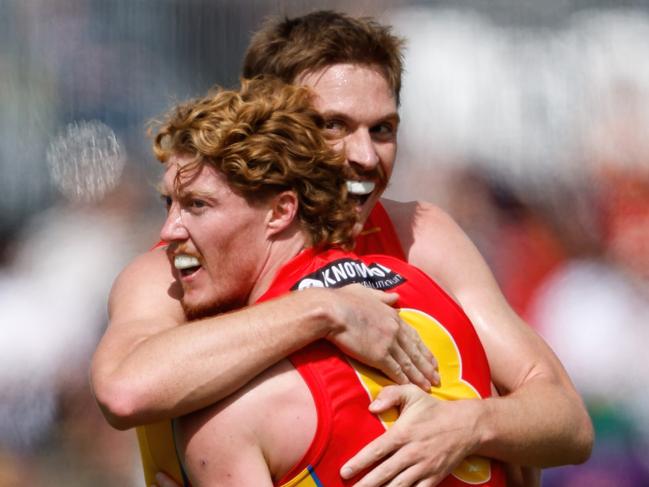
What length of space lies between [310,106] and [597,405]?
2122 mm

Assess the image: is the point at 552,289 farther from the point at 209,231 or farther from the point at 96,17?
the point at 209,231

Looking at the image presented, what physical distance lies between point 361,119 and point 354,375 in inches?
28.0

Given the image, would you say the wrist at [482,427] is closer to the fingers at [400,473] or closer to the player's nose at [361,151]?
the fingers at [400,473]

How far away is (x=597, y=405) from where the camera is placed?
3887 millimetres

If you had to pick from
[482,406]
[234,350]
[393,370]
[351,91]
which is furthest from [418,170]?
[234,350]

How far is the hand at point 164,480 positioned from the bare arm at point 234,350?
0.17 meters

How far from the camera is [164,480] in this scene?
195 cm

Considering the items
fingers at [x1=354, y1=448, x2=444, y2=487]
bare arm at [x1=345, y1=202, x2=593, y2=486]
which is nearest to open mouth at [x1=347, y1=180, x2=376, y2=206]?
bare arm at [x1=345, y1=202, x2=593, y2=486]

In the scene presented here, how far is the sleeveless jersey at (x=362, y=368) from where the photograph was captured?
1714 mm

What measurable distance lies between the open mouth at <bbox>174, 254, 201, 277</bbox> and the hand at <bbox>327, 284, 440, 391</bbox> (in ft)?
0.99

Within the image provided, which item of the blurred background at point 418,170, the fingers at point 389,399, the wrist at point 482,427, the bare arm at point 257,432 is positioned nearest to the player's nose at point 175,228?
the bare arm at point 257,432

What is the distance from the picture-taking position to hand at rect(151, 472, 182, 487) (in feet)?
6.36

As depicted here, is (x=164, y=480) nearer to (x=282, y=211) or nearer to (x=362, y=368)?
(x=362, y=368)

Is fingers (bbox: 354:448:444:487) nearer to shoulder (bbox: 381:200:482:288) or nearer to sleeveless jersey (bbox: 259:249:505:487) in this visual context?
sleeveless jersey (bbox: 259:249:505:487)
